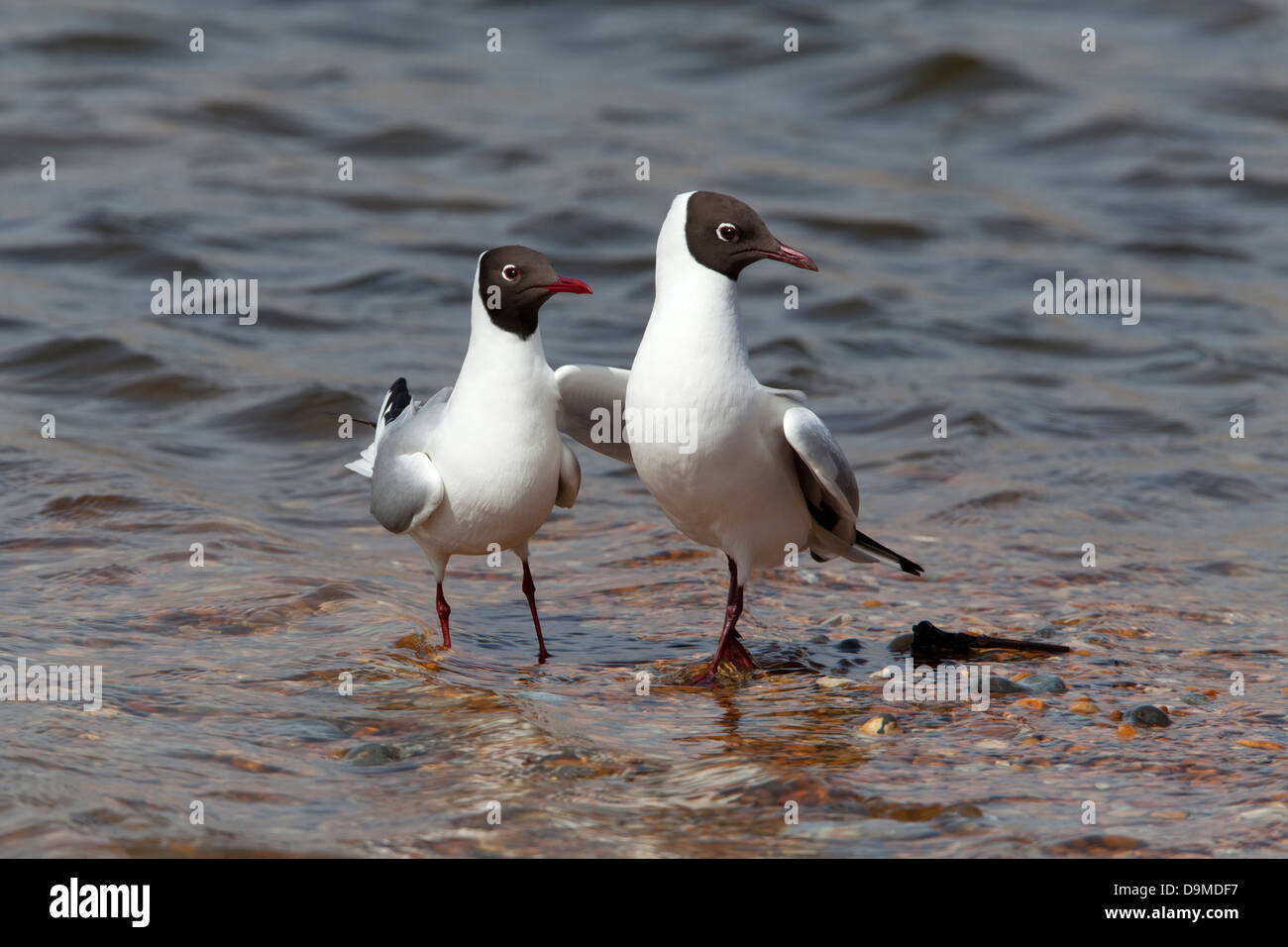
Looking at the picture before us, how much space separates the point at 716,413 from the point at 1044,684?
5.25 feet

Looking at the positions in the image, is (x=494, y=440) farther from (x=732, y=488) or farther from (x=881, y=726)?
(x=881, y=726)

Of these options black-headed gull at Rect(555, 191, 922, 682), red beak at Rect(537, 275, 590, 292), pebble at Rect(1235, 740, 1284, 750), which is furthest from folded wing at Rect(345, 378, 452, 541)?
pebble at Rect(1235, 740, 1284, 750)

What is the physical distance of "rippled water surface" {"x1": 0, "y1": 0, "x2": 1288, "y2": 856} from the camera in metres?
4.86

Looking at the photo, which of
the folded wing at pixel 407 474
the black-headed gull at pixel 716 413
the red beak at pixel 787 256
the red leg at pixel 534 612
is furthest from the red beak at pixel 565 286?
the red leg at pixel 534 612

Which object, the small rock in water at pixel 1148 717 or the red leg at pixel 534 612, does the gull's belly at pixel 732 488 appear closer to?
the red leg at pixel 534 612

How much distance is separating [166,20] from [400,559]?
1342cm

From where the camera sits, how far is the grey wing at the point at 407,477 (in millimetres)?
5918

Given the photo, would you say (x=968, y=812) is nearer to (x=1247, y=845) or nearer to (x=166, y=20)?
(x=1247, y=845)

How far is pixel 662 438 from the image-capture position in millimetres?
5602

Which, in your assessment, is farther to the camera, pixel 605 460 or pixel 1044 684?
pixel 605 460

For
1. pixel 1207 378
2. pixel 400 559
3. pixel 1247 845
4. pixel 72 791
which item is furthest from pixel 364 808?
pixel 1207 378

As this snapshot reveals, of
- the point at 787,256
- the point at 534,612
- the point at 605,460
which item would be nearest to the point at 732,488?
the point at 787,256

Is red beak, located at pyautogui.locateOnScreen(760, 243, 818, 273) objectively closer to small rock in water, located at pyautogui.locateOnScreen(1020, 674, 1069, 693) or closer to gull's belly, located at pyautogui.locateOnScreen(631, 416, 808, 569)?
gull's belly, located at pyautogui.locateOnScreen(631, 416, 808, 569)

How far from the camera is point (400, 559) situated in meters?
7.97
